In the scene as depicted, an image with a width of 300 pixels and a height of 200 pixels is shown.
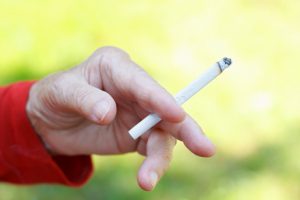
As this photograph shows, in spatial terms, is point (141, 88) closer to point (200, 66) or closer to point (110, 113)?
point (110, 113)

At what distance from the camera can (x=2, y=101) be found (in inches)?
46.4

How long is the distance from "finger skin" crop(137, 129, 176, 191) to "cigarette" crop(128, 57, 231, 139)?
0.12 feet

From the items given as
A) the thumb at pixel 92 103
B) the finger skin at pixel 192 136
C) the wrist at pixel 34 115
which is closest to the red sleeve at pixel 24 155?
the wrist at pixel 34 115

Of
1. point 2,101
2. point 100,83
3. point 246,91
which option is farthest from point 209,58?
point 100,83

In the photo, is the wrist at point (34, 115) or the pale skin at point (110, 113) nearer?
the pale skin at point (110, 113)

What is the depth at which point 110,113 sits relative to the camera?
838 mm

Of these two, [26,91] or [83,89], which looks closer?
[83,89]

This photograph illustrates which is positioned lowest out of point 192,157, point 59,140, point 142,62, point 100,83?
point 192,157

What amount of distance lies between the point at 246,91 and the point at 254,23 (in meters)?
0.37

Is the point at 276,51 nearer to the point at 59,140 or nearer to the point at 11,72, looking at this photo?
the point at 11,72

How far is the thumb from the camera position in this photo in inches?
33.2

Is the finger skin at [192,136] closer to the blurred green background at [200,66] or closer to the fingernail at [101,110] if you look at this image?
the fingernail at [101,110]

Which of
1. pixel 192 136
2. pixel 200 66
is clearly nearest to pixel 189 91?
pixel 192 136

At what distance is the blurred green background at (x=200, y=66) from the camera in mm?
1721
